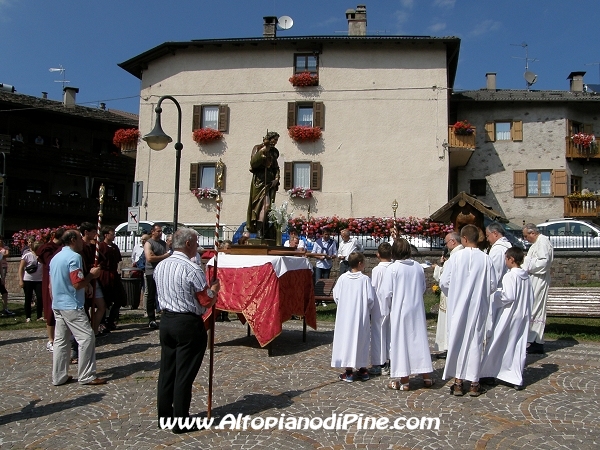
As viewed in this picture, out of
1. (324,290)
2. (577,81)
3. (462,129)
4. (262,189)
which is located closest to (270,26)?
(462,129)

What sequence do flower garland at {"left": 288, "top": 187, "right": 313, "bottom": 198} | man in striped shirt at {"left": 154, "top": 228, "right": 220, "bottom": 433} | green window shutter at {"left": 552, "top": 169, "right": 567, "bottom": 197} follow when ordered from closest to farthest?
man in striped shirt at {"left": 154, "top": 228, "right": 220, "bottom": 433}, flower garland at {"left": 288, "top": 187, "right": 313, "bottom": 198}, green window shutter at {"left": 552, "top": 169, "right": 567, "bottom": 197}

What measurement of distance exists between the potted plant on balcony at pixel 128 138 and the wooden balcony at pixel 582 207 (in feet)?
75.9

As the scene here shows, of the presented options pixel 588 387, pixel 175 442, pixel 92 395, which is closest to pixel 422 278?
pixel 588 387

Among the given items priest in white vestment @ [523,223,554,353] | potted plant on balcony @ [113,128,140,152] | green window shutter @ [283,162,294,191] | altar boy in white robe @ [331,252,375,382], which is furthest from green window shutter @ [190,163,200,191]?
altar boy in white robe @ [331,252,375,382]

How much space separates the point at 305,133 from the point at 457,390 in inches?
875

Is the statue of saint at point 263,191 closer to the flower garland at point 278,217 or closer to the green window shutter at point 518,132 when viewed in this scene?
the flower garland at point 278,217

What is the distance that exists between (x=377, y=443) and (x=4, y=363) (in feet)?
18.9

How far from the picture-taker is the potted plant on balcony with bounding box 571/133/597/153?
29.9m

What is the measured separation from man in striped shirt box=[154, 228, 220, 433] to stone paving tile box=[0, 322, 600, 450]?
359mm

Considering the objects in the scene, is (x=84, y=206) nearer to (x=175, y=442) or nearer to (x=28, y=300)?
(x=28, y=300)

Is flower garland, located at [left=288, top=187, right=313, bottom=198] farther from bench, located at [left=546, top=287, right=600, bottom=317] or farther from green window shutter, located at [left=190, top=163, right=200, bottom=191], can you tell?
bench, located at [left=546, top=287, right=600, bottom=317]

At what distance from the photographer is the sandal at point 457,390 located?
603 cm

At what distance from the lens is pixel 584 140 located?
29.8 m

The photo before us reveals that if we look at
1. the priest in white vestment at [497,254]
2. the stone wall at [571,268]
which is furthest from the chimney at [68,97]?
the priest in white vestment at [497,254]
